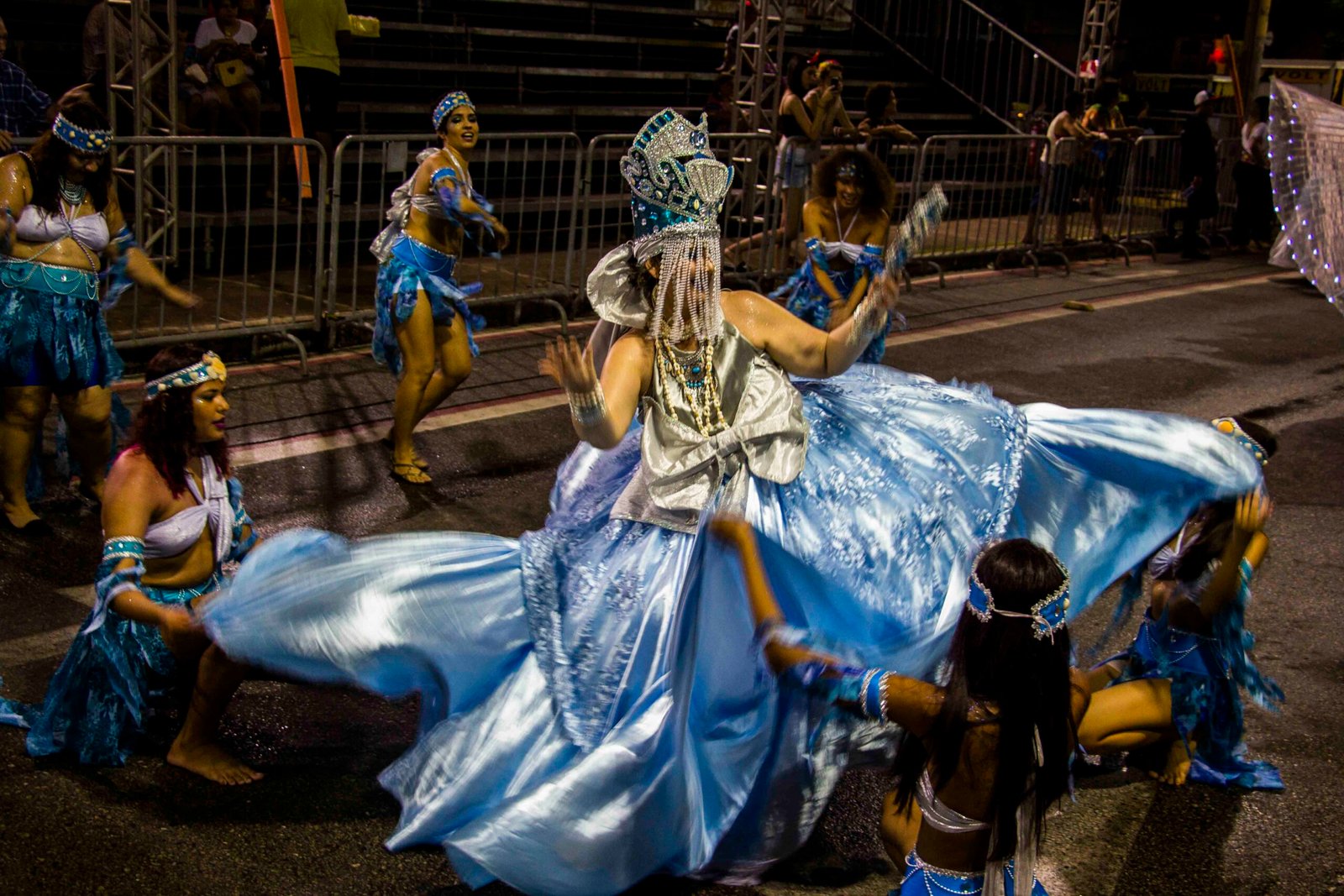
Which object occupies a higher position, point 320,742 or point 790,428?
point 790,428

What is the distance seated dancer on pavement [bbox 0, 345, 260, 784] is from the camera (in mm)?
4012

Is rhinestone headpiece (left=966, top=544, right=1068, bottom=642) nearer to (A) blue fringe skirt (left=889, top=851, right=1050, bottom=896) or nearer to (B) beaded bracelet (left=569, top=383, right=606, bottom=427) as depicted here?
(A) blue fringe skirt (left=889, top=851, right=1050, bottom=896)

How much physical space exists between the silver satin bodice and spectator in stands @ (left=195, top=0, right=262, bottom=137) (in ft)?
27.7

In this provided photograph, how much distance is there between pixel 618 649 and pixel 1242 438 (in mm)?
2045

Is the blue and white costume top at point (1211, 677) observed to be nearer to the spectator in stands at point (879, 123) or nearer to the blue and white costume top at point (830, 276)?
the blue and white costume top at point (830, 276)

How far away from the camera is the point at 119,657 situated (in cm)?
405

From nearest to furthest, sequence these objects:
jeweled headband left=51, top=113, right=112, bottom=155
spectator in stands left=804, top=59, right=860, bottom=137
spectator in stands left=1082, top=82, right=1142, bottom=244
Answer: jeweled headband left=51, top=113, right=112, bottom=155 < spectator in stands left=804, top=59, right=860, bottom=137 < spectator in stands left=1082, top=82, right=1142, bottom=244

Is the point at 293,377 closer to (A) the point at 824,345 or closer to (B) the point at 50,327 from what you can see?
(B) the point at 50,327

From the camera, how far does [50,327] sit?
579 centimetres

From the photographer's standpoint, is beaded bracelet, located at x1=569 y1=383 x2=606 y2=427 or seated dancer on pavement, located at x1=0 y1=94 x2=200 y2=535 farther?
seated dancer on pavement, located at x1=0 y1=94 x2=200 y2=535

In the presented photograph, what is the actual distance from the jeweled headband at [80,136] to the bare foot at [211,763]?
2.72 meters

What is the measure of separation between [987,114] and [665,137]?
1746 cm

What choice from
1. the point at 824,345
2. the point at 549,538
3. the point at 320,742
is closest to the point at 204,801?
the point at 320,742

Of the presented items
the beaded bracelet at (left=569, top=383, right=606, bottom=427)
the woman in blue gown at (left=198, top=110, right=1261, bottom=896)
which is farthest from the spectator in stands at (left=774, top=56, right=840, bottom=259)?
the beaded bracelet at (left=569, top=383, right=606, bottom=427)
